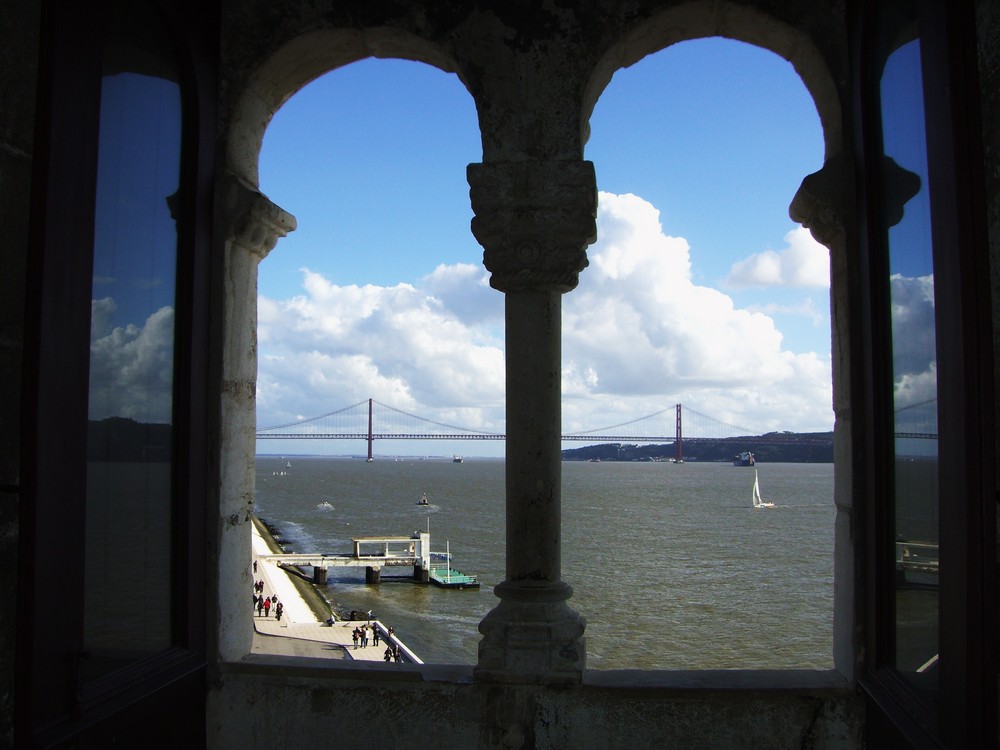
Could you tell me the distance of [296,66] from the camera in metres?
3.20

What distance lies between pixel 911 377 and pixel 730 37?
1471 millimetres

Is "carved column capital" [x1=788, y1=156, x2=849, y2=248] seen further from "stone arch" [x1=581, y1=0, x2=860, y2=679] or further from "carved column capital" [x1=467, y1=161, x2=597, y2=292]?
"carved column capital" [x1=467, y1=161, x2=597, y2=292]

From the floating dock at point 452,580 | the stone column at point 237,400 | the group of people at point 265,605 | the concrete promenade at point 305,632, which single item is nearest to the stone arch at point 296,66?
the stone column at point 237,400

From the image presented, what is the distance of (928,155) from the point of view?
2.06m

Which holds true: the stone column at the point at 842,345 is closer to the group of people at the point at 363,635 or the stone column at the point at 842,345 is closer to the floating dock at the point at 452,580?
the group of people at the point at 363,635

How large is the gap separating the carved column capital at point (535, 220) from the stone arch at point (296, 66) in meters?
0.45

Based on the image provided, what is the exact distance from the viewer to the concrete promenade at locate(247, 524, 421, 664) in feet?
46.6

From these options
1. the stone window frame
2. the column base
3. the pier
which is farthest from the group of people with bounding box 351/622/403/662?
the column base

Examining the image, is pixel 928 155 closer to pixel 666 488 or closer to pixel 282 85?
pixel 282 85

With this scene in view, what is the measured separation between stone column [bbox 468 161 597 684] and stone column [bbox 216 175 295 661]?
0.79m

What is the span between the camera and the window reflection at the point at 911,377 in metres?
2.16

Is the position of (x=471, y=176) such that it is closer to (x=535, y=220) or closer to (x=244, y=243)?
(x=535, y=220)

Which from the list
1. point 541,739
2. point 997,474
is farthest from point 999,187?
point 541,739

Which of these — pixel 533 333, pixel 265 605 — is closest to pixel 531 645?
pixel 533 333
